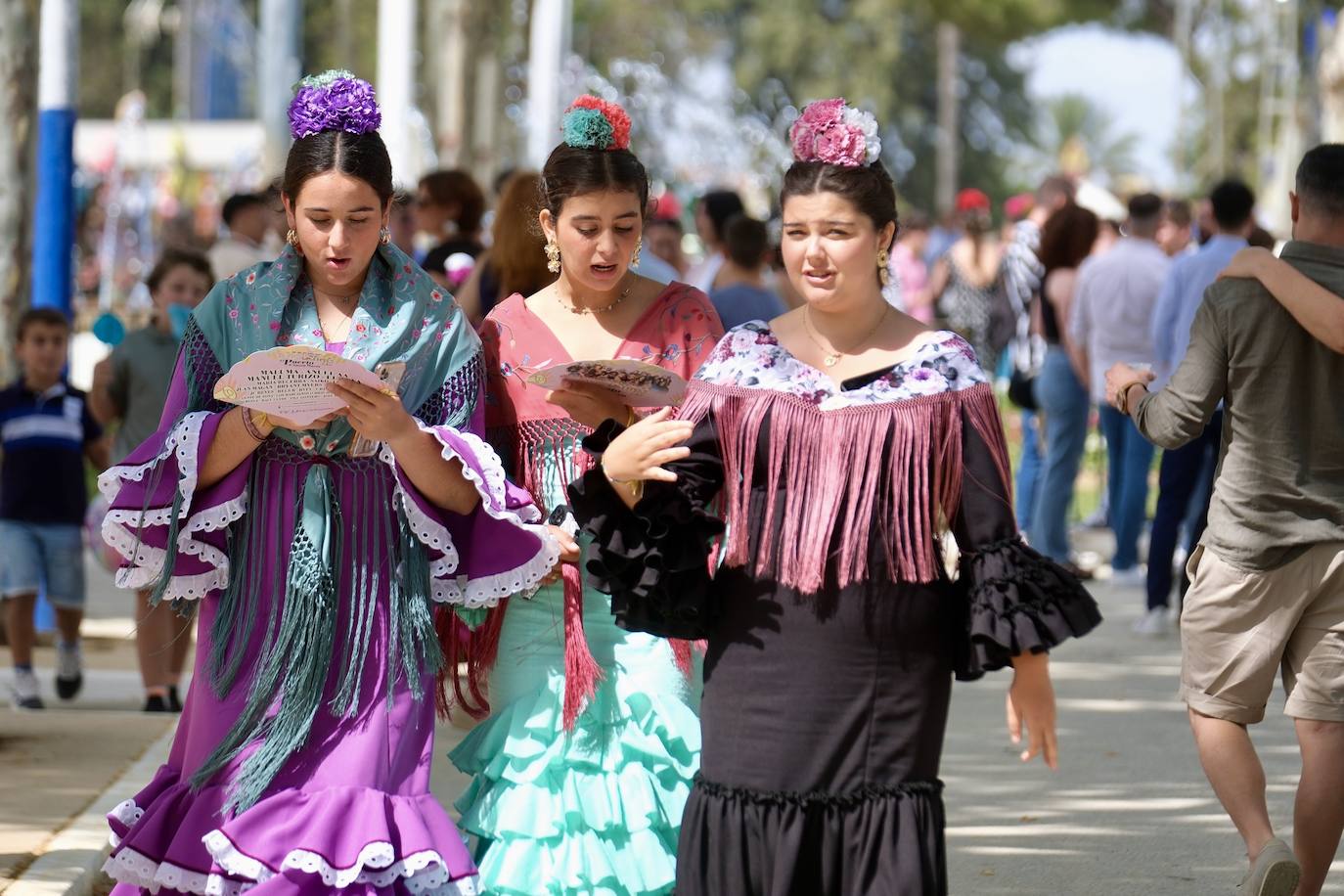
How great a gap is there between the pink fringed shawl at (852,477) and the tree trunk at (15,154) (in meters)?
6.95

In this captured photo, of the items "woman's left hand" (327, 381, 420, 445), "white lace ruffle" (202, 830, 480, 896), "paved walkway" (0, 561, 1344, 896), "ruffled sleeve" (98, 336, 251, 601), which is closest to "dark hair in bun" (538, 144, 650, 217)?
"woman's left hand" (327, 381, 420, 445)

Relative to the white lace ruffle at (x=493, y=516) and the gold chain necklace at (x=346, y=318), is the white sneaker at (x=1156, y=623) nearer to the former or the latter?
the white lace ruffle at (x=493, y=516)

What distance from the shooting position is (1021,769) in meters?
7.68

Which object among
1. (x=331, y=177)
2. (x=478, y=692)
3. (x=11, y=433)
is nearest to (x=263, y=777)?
(x=478, y=692)

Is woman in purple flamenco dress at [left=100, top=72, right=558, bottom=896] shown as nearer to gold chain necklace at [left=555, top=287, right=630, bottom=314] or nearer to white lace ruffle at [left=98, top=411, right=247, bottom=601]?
white lace ruffle at [left=98, top=411, right=247, bottom=601]

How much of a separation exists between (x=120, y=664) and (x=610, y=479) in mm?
6348

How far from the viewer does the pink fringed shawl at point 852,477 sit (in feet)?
12.9

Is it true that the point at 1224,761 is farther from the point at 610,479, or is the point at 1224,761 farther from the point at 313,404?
the point at 313,404

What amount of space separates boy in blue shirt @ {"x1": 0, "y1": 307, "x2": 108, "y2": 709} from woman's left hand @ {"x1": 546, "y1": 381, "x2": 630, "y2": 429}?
439cm

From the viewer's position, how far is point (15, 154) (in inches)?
401

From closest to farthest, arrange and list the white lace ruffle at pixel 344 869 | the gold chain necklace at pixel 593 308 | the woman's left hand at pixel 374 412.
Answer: the woman's left hand at pixel 374 412 < the white lace ruffle at pixel 344 869 < the gold chain necklace at pixel 593 308

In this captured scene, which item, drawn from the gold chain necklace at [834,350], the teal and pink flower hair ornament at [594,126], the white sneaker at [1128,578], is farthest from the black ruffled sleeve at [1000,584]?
the white sneaker at [1128,578]

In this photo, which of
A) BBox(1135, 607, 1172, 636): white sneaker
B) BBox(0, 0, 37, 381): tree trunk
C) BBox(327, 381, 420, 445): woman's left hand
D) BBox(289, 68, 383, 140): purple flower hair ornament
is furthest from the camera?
BBox(1135, 607, 1172, 636): white sneaker

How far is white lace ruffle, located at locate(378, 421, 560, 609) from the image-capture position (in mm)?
4539
